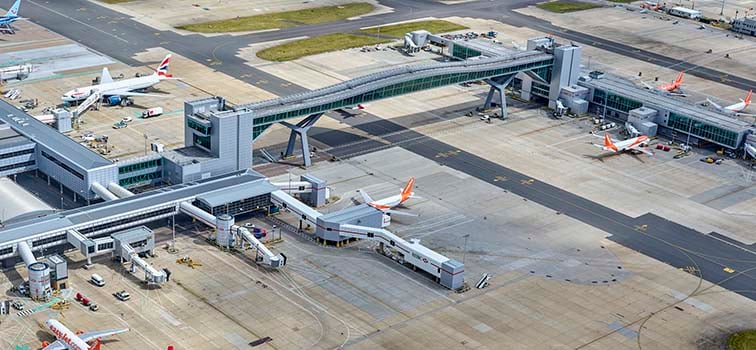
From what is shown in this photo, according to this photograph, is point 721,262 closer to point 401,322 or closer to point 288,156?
point 401,322

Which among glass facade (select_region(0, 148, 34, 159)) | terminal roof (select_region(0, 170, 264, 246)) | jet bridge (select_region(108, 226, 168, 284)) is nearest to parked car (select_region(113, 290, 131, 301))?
jet bridge (select_region(108, 226, 168, 284))

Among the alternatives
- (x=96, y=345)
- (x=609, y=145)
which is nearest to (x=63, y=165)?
(x=96, y=345)

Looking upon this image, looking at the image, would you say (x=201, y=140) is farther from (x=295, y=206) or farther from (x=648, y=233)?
(x=648, y=233)

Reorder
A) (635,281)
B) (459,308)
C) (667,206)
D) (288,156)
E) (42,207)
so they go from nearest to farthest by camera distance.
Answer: (459,308) < (635,281) < (42,207) < (667,206) < (288,156)

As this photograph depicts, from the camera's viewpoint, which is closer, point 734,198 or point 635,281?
point 635,281

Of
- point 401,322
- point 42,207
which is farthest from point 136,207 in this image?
point 401,322

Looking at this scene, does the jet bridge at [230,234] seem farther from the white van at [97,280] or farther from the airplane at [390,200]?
the airplane at [390,200]
